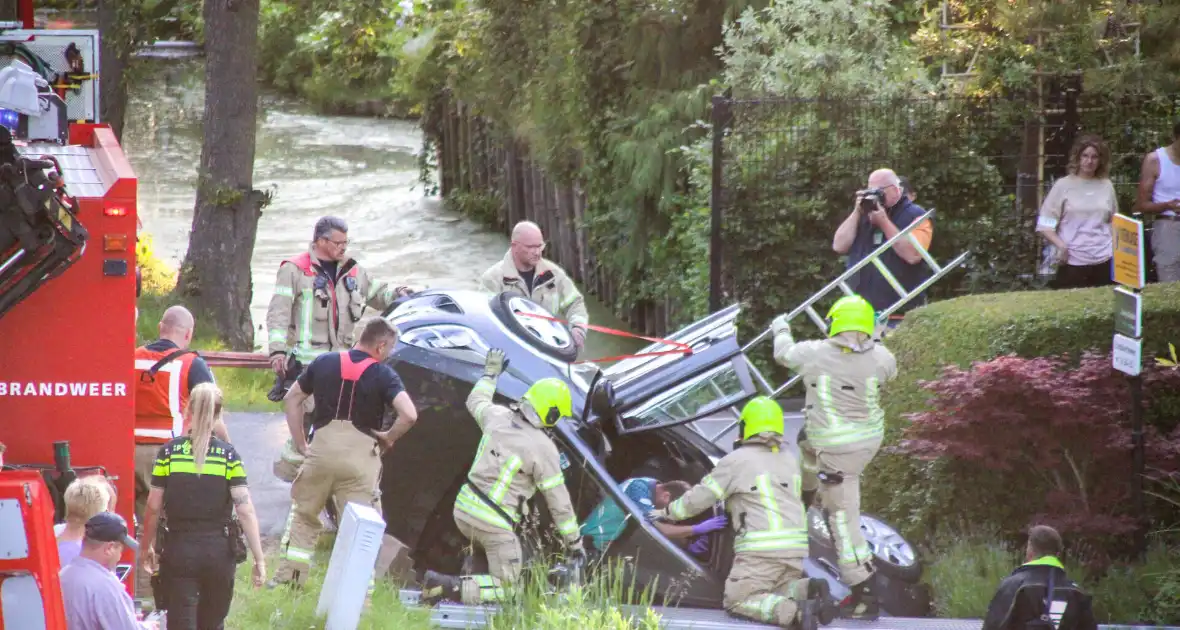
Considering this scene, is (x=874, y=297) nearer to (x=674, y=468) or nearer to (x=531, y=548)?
(x=674, y=468)

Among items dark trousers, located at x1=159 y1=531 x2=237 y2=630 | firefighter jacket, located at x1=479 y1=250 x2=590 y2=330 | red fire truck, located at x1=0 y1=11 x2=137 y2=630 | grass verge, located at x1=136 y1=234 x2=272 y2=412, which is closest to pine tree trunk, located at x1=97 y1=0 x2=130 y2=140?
grass verge, located at x1=136 y1=234 x2=272 y2=412

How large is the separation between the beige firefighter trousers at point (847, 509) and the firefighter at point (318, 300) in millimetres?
2692

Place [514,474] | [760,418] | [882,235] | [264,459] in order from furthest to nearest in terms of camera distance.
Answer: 1. [264,459]
2. [882,235]
3. [760,418]
4. [514,474]

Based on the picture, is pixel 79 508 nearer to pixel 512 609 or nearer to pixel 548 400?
pixel 512 609

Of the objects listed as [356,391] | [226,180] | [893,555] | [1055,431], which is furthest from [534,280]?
[226,180]

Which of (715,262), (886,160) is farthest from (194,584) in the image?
(886,160)

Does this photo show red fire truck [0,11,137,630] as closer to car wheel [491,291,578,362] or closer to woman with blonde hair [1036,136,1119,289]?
car wheel [491,291,578,362]

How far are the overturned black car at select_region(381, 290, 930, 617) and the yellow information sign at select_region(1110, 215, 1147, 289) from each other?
1.88m

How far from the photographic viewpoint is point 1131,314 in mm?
8469

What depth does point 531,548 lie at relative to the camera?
789 centimetres

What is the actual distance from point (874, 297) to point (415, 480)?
12.6 feet

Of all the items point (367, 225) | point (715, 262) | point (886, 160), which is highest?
point (886, 160)

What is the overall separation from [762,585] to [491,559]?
1.32 m

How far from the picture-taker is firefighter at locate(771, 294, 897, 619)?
810 cm
